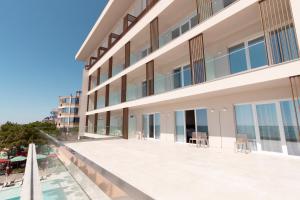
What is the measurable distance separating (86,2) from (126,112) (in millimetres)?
20095

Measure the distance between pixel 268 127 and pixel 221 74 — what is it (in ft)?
11.8

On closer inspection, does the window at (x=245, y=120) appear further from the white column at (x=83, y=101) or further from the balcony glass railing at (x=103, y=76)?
the white column at (x=83, y=101)

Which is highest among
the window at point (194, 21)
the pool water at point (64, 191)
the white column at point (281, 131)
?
the window at point (194, 21)

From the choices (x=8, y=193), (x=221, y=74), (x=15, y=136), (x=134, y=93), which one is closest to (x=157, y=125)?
(x=134, y=93)

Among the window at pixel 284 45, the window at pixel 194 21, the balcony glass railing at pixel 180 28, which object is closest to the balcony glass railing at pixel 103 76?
the balcony glass railing at pixel 180 28

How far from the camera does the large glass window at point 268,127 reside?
7027 millimetres

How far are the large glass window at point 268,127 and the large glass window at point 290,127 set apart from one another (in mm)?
294

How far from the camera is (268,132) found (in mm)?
7297

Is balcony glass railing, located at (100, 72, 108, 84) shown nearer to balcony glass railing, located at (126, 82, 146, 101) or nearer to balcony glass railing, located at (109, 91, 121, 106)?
balcony glass railing, located at (109, 91, 121, 106)

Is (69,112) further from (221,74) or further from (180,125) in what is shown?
(221,74)

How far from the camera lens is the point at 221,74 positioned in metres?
9.33

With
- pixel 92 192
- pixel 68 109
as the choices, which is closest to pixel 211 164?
pixel 92 192

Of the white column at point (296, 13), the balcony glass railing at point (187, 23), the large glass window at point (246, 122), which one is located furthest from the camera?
the balcony glass railing at point (187, 23)

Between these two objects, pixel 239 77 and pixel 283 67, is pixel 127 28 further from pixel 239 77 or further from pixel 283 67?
pixel 283 67
